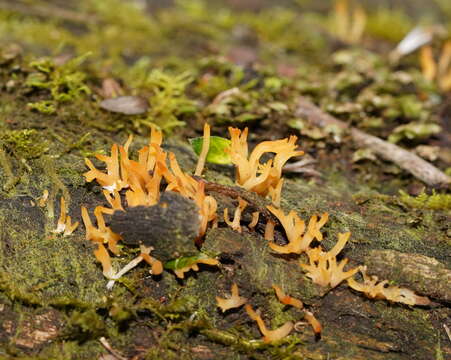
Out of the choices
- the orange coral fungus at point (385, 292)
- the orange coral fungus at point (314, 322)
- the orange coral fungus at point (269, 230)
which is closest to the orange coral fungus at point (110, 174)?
the orange coral fungus at point (269, 230)

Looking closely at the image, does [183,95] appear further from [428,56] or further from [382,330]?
[428,56]

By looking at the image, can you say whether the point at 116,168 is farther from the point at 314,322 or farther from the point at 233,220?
the point at 314,322

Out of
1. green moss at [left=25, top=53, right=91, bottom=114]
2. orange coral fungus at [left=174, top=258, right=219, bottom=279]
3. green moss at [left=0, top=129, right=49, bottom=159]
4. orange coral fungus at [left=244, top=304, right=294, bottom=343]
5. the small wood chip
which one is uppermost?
green moss at [left=25, top=53, right=91, bottom=114]

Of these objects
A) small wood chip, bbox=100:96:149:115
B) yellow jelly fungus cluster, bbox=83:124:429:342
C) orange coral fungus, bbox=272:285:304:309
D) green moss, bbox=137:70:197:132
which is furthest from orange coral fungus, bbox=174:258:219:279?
small wood chip, bbox=100:96:149:115

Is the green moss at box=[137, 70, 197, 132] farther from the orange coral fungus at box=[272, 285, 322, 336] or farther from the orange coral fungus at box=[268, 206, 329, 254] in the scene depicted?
the orange coral fungus at box=[272, 285, 322, 336]

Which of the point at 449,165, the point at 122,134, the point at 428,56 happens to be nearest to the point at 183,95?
the point at 122,134

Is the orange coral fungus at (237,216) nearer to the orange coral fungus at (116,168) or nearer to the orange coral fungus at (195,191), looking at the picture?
the orange coral fungus at (195,191)
